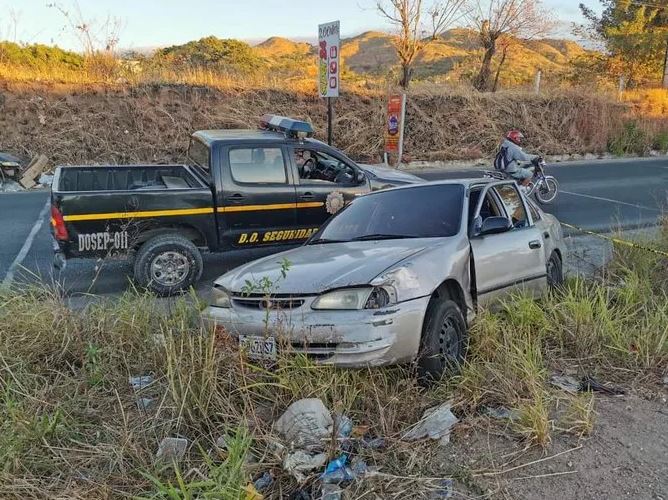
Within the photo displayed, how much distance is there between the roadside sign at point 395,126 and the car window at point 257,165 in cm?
1307

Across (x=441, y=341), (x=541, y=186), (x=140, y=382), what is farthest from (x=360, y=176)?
(x=541, y=186)

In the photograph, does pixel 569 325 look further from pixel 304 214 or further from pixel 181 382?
pixel 304 214

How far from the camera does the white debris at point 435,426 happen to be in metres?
3.46

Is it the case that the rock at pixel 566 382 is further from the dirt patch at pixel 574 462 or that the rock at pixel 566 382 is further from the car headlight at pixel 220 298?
the car headlight at pixel 220 298

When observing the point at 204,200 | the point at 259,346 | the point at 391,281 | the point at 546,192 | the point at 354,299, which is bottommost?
the point at 546,192

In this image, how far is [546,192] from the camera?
13797 millimetres

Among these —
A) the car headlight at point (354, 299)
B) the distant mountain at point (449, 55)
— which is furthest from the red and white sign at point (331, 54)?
the distant mountain at point (449, 55)

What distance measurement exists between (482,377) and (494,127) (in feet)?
73.1

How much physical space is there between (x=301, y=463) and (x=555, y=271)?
4331mm

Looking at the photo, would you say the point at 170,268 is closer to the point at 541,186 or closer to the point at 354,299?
the point at 354,299

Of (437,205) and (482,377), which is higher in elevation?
(437,205)

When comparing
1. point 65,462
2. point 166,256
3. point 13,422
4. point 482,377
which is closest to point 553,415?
point 482,377

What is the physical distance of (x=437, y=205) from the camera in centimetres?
532

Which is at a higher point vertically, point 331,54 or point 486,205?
point 331,54
